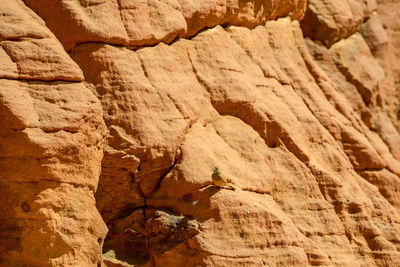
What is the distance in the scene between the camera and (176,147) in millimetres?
9977

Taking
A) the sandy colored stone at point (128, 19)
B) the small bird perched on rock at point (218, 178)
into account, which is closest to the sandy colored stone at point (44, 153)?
the sandy colored stone at point (128, 19)

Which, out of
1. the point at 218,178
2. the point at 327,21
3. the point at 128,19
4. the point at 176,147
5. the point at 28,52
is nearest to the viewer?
the point at 28,52

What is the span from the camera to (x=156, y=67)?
1040 cm

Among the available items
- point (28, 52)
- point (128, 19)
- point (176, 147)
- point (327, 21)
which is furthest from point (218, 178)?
point (327, 21)

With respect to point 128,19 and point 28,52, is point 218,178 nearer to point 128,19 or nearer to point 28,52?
point 128,19

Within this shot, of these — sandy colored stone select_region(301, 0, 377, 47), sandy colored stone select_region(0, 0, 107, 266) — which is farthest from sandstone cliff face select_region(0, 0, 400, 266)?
sandy colored stone select_region(301, 0, 377, 47)

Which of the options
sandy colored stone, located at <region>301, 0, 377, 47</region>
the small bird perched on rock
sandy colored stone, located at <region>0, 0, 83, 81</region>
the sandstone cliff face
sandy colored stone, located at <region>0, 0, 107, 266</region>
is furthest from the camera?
sandy colored stone, located at <region>301, 0, 377, 47</region>

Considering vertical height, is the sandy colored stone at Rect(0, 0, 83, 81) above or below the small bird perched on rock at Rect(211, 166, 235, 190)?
above

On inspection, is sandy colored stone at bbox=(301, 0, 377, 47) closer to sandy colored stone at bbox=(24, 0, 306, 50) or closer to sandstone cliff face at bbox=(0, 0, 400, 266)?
sandstone cliff face at bbox=(0, 0, 400, 266)

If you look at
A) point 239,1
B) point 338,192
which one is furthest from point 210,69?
point 338,192

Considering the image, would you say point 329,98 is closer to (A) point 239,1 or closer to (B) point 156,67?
(A) point 239,1

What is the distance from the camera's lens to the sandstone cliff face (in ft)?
28.7

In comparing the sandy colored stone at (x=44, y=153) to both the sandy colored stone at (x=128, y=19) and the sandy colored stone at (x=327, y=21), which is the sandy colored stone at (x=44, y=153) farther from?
the sandy colored stone at (x=327, y=21)

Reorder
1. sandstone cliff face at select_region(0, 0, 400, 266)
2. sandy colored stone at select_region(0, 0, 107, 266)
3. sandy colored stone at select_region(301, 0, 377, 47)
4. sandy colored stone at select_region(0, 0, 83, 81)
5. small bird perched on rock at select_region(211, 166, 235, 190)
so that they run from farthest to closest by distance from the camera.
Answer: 1. sandy colored stone at select_region(301, 0, 377, 47)
2. small bird perched on rock at select_region(211, 166, 235, 190)
3. sandy colored stone at select_region(0, 0, 83, 81)
4. sandstone cliff face at select_region(0, 0, 400, 266)
5. sandy colored stone at select_region(0, 0, 107, 266)
